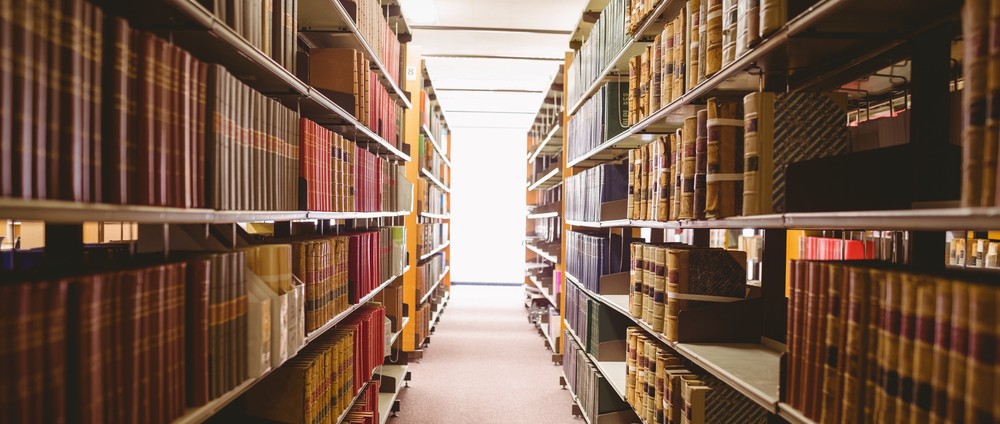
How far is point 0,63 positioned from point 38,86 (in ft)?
0.19

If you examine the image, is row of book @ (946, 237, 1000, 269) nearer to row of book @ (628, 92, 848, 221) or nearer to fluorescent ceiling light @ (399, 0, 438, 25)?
row of book @ (628, 92, 848, 221)

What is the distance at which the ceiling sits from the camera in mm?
4688

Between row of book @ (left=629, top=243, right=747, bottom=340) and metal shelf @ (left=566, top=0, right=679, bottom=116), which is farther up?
metal shelf @ (left=566, top=0, right=679, bottom=116)

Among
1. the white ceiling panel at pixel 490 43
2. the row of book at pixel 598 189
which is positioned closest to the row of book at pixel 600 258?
the row of book at pixel 598 189

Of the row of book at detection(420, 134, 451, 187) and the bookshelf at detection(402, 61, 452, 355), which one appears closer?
the bookshelf at detection(402, 61, 452, 355)

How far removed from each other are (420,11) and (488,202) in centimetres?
549

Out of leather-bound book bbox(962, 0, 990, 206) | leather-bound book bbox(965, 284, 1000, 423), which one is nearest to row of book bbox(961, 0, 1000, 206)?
leather-bound book bbox(962, 0, 990, 206)

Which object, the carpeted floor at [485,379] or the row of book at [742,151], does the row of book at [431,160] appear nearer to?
the carpeted floor at [485,379]

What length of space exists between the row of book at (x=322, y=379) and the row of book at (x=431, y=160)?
222cm

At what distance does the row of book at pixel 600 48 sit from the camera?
2670 mm

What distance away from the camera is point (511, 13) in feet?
15.6

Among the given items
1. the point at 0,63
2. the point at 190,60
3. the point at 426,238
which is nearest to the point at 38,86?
the point at 0,63

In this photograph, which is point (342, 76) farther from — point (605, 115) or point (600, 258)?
point (600, 258)

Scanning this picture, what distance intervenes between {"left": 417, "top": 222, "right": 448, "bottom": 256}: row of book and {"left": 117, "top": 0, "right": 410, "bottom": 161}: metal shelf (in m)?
2.73
